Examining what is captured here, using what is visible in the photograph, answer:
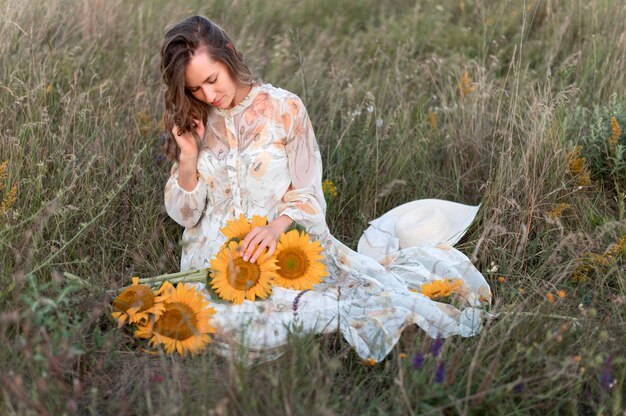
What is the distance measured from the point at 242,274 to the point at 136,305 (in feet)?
1.23

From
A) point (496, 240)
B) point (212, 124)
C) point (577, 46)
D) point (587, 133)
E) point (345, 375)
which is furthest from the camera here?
point (577, 46)

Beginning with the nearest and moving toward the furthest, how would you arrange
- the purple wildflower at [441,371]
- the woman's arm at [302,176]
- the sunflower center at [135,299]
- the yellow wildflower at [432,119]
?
the purple wildflower at [441,371] < the sunflower center at [135,299] < the woman's arm at [302,176] < the yellow wildflower at [432,119]

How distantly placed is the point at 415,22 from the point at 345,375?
3.36 meters

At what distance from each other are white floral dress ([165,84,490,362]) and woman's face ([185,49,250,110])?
13cm

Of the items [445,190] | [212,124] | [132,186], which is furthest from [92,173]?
[445,190]

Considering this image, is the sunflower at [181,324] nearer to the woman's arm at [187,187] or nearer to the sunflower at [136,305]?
the sunflower at [136,305]

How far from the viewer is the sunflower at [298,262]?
2990mm

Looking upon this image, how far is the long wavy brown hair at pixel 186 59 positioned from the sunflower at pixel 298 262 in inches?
25.9

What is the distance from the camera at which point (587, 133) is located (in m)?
4.18

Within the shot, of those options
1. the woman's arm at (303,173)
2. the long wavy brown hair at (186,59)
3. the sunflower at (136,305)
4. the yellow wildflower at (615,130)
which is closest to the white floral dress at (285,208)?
the woman's arm at (303,173)

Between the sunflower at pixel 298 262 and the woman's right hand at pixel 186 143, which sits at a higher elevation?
the woman's right hand at pixel 186 143

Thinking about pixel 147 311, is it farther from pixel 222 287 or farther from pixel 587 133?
pixel 587 133

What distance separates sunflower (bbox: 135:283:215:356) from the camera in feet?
9.05

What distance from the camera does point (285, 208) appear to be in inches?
127
